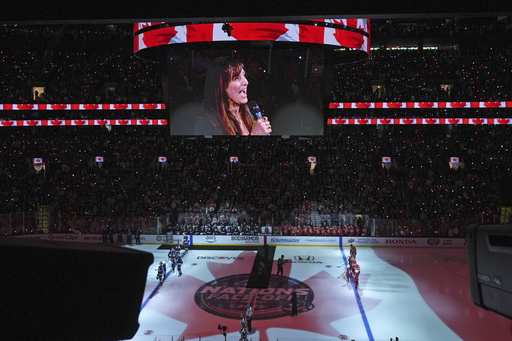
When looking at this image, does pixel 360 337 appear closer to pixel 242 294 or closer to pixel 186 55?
pixel 242 294

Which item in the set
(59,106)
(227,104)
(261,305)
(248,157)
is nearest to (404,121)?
(248,157)

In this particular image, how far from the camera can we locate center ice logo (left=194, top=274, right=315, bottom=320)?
1373cm

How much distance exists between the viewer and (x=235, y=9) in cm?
296

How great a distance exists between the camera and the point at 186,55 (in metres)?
17.6

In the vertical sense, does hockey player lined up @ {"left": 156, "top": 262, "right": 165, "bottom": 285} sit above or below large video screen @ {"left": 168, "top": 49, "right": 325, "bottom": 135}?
below

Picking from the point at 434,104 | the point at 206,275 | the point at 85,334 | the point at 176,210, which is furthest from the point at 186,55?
the point at 85,334

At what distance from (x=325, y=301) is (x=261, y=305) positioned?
2.06 m

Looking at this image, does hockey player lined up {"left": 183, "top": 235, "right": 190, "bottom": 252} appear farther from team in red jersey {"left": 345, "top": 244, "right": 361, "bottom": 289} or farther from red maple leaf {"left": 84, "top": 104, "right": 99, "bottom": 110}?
red maple leaf {"left": 84, "top": 104, "right": 99, "bottom": 110}

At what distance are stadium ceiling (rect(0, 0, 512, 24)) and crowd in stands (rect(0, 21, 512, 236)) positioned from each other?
815 inches

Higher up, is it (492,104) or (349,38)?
(349,38)

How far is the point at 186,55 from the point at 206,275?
Result: 8490mm

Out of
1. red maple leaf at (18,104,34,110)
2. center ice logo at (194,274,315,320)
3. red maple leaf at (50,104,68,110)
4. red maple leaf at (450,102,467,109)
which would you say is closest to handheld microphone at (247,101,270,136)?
center ice logo at (194,274,315,320)

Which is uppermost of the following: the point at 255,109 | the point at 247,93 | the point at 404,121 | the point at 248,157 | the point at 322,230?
the point at 247,93

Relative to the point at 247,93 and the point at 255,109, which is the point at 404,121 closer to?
the point at 255,109
